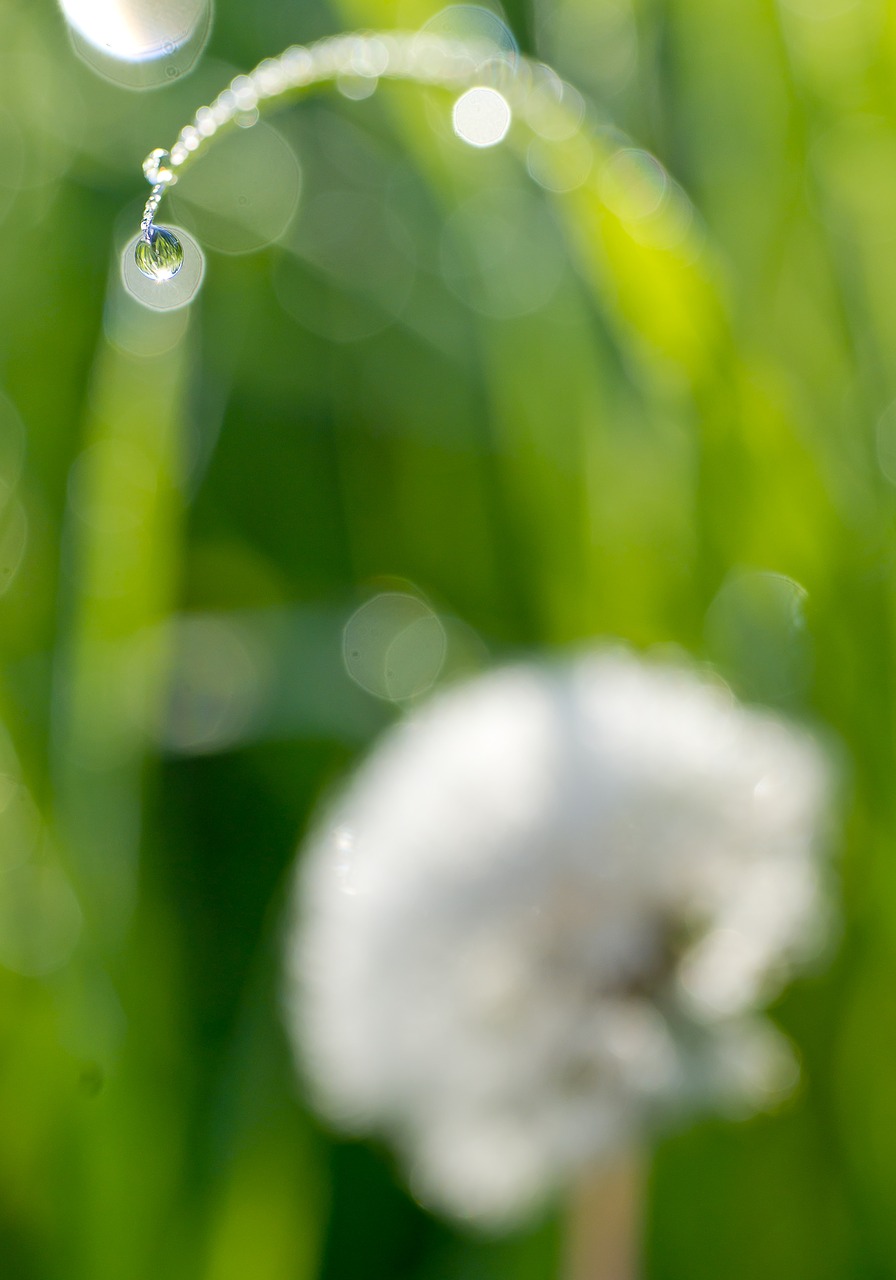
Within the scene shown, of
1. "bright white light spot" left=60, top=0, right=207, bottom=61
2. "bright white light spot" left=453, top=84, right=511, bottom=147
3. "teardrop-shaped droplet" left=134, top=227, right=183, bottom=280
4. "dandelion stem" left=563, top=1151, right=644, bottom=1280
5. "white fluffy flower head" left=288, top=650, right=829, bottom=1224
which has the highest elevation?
"bright white light spot" left=453, top=84, right=511, bottom=147

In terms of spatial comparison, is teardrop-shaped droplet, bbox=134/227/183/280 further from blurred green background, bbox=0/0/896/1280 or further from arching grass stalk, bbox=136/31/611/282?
blurred green background, bbox=0/0/896/1280

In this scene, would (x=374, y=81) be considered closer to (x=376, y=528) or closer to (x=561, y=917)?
(x=561, y=917)

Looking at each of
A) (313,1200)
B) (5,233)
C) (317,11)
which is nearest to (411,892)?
(313,1200)

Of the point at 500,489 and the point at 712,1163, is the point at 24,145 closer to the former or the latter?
the point at 500,489

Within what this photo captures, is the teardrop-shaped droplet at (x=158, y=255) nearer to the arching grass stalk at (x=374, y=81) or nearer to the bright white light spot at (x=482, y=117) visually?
the arching grass stalk at (x=374, y=81)

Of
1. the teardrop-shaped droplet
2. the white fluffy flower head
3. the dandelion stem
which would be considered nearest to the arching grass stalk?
the teardrop-shaped droplet

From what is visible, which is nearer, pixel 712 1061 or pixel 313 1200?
pixel 712 1061

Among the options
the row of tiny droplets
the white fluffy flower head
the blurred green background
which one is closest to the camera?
the row of tiny droplets

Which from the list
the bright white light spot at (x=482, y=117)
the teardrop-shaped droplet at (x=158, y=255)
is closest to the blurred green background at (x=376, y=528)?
the bright white light spot at (x=482, y=117)
